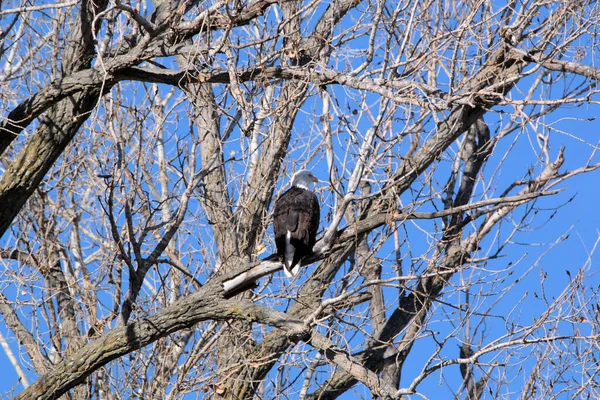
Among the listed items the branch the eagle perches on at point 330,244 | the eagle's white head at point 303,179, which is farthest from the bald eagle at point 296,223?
the branch the eagle perches on at point 330,244

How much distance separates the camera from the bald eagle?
586 centimetres

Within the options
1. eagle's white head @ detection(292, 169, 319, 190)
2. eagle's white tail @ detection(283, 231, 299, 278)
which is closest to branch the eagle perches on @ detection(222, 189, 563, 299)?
eagle's white tail @ detection(283, 231, 299, 278)

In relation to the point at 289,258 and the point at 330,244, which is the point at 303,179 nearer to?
the point at 289,258

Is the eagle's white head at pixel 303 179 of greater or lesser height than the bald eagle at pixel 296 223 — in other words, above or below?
above

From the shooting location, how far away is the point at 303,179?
702 cm

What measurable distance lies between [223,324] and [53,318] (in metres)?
1.79

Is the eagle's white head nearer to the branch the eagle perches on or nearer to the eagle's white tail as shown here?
the eagle's white tail

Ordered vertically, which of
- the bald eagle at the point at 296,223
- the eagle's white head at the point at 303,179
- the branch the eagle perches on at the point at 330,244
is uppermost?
the eagle's white head at the point at 303,179

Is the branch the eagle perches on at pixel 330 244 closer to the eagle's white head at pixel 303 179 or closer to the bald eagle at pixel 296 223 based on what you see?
the bald eagle at pixel 296 223

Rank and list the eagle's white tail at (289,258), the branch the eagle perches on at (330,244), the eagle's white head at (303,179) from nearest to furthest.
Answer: the branch the eagle perches on at (330,244), the eagle's white tail at (289,258), the eagle's white head at (303,179)

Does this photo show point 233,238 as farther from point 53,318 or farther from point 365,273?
point 53,318

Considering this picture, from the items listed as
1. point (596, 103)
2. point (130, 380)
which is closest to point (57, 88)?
point (130, 380)

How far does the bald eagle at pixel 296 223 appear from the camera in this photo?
5.86 meters

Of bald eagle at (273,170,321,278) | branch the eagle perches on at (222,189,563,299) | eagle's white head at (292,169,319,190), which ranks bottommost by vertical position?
branch the eagle perches on at (222,189,563,299)
